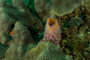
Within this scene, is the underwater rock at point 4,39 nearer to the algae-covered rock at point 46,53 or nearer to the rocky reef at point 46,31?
the rocky reef at point 46,31

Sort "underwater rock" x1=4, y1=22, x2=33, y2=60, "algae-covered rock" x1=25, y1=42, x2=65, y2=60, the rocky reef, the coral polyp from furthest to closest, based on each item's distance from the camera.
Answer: the coral polyp, "underwater rock" x1=4, y1=22, x2=33, y2=60, the rocky reef, "algae-covered rock" x1=25, y1=42, x2=65, y2=60

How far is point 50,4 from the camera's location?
295 centimetres

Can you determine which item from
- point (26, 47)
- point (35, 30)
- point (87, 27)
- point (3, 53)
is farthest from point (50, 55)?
point (87, 27)

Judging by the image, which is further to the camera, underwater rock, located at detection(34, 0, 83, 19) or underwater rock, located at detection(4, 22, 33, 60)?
underwater rock, located at detection(34, 0, 83, 19)

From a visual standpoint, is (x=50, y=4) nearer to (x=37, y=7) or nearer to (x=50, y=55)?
(x=37, y=7)

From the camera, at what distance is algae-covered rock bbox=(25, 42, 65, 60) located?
5.00 feet

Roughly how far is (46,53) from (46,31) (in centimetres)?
71

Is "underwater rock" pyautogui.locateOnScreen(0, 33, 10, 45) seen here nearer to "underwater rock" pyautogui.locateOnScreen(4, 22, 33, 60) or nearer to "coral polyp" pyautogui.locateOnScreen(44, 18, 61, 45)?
"underwater rock" pyautogui.locateOnScreen(4, 22, 33, 60)

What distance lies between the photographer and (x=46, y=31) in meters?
2.17

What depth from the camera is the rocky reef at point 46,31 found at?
182 centimetres

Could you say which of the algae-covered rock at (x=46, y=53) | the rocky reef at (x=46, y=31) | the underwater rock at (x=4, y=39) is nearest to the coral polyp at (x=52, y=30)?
the rocky reef at (x=46, y=31)

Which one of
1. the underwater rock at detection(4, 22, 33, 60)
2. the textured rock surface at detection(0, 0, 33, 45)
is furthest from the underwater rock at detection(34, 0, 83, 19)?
the underwater rock at detection(4, 22, 33, 60)

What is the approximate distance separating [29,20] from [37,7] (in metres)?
0.51

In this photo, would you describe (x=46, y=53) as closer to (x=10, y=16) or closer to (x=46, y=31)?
(x=46, y=31)
